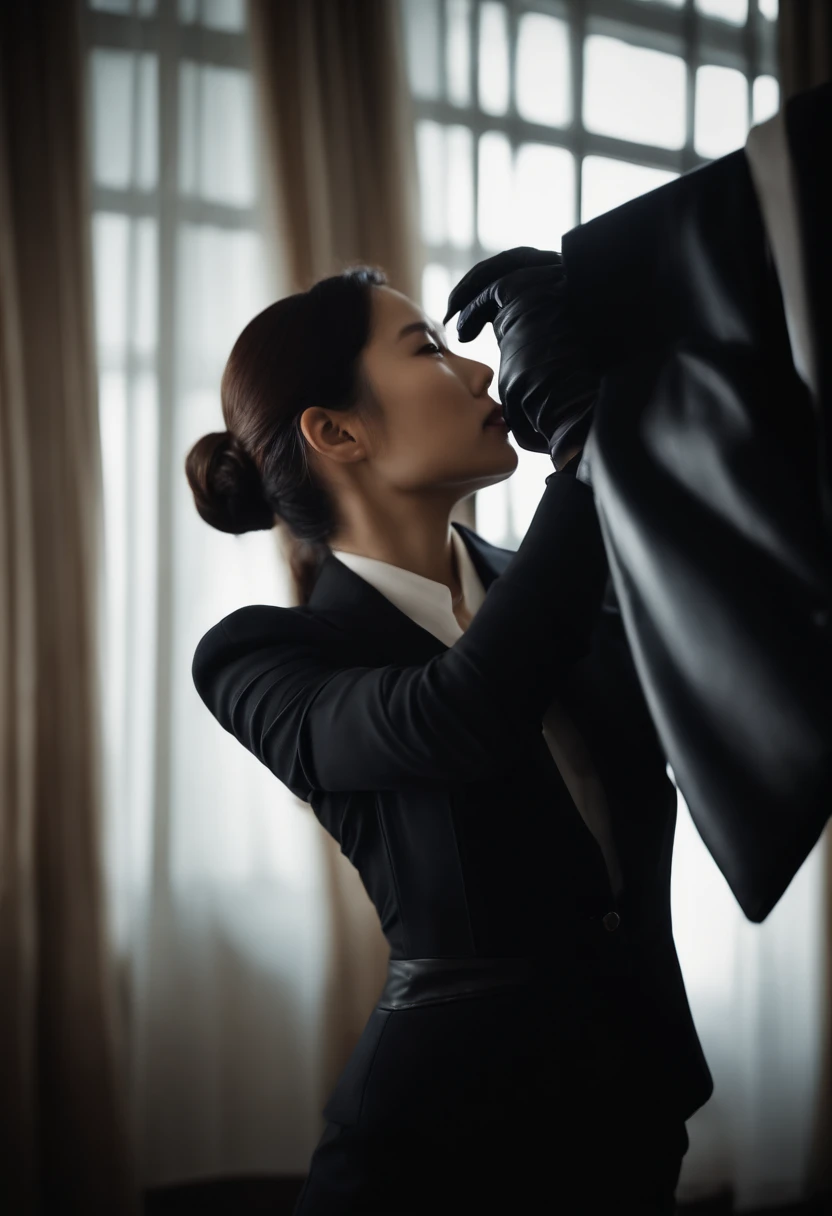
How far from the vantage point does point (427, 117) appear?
207 cm

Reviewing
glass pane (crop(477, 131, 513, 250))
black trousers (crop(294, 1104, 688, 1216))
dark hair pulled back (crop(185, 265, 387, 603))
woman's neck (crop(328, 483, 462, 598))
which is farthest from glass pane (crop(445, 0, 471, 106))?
black trousers (crop(294, 1104, 688, 1216))

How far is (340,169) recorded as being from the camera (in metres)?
1.96

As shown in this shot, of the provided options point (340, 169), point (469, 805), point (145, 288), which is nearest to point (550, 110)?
point (340, 169)

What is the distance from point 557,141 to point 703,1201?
97.3 inches

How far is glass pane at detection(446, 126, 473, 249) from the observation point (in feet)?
6.84

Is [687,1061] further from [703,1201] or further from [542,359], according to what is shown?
[703,1201]

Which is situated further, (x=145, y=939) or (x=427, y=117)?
(x=427, y=117)

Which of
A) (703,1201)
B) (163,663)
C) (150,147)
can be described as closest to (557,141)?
(150,147)

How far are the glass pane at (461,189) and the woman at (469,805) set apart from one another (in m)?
1.28

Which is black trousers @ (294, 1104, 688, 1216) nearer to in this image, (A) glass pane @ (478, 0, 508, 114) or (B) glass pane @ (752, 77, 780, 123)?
(A) glass pane @ (478, 0, 508, 114)

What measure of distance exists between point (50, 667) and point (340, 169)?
119 centimetres

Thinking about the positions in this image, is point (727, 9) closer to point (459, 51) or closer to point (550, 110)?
point (550, 110)

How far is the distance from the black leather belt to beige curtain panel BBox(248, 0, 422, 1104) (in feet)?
3.62

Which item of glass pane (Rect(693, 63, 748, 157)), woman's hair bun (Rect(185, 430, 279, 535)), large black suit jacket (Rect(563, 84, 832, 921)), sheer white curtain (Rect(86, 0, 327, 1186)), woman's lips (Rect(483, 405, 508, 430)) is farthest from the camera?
glass pane (Rect(693, 63, 748, 157))
